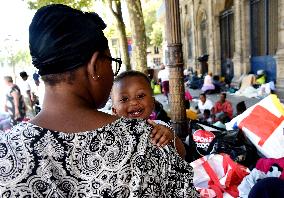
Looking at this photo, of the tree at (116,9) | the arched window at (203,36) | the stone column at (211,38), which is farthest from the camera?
the arched window at (203,36)

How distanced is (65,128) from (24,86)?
1043 cm

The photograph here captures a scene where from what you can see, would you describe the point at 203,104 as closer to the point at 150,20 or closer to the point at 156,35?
the point at 156,35

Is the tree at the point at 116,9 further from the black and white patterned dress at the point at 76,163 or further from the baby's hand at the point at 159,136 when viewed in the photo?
the black and white patterned dress at the point at 76,163

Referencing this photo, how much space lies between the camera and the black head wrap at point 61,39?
100 cm

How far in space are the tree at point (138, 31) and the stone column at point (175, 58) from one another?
445 centimetres

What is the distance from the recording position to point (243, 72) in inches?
581

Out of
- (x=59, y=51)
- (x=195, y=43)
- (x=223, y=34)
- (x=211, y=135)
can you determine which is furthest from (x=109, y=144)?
(x=195, y=43)

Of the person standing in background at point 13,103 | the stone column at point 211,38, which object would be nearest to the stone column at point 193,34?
the stone column at point 211,38

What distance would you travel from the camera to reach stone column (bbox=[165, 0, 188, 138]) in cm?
378

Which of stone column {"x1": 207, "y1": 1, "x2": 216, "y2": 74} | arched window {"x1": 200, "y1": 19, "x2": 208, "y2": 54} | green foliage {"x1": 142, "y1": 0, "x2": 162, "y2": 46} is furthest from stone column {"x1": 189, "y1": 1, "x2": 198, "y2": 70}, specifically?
green foliage {"x1": 142, "y1": 0, "x2": 162, "y2": 46}

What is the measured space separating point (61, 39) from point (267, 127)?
3.13m

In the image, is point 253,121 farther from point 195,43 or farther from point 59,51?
point 195,43

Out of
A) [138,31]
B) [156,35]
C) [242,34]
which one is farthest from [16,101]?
[156,35]

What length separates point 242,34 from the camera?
1449 cm
